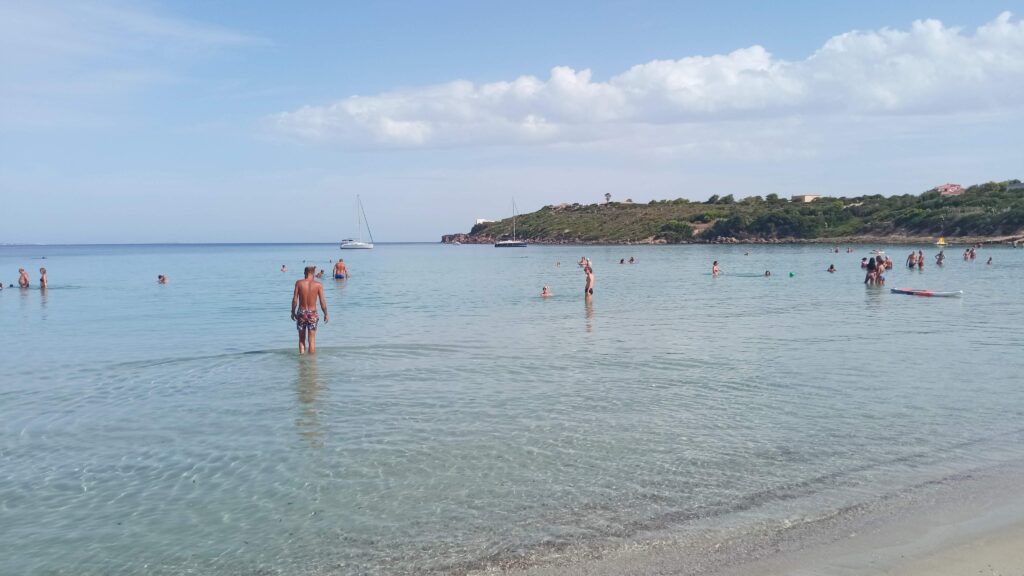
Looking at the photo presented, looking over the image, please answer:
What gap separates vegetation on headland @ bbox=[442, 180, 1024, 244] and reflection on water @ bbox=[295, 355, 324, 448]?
341 feet

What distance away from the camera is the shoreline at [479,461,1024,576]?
242 inches

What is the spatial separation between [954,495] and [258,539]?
681 cm

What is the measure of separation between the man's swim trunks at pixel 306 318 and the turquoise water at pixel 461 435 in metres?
0.78

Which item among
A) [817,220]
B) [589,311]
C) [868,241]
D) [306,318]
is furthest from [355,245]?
[306,318]

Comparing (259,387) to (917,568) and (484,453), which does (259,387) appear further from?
(917,568)

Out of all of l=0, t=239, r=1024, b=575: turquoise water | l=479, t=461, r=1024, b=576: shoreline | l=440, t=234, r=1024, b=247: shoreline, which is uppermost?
l=440, t=234, r=1024, b=247: shoreline

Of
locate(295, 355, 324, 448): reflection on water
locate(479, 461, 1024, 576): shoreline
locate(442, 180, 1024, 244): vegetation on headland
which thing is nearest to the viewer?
locate(479, 461, 1024, 576): shoreline

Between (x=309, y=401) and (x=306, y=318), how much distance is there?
5.08m

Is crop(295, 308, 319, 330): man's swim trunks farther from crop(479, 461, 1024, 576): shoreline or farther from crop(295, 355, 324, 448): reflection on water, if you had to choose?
crop(479, 461, 1024, 576): shoreline

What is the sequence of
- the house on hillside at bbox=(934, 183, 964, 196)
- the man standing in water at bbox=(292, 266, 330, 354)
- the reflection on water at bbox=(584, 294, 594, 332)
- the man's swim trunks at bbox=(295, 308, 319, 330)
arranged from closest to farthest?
the man standing in water at bbox=(292, 266, 330, 354), the man's swim trunks at bbox=(295, 308, 319, 330), the reflection on water at bbox=(584, 294, 594, 332), the house on hillside at bbox=(934, 183, 964, 196)

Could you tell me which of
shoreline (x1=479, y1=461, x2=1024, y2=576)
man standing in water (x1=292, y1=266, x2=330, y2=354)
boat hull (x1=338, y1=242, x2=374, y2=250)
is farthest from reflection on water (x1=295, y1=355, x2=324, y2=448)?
boat hull (x1=338, y1=242, x2=374, y2=250)

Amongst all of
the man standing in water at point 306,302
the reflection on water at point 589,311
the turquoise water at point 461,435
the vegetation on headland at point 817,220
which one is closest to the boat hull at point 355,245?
the vegetation on headland at point 817,220

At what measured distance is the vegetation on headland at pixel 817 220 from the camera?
349 feet

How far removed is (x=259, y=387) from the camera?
14211 mm
